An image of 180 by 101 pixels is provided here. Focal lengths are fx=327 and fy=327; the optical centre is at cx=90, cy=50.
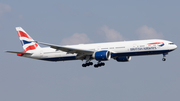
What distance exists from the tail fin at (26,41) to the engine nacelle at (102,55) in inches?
585

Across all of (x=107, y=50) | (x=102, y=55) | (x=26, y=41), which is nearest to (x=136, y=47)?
(x=107, y=50)

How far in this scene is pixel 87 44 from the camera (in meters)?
63.2

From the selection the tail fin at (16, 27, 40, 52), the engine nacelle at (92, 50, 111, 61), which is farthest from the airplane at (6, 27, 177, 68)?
the tail fin at (16, 27, 40, 52)

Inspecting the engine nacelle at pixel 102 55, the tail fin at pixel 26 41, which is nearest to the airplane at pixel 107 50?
the engine nacelle at pixel 102 55

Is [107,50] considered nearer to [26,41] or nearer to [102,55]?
Answer: [102,55]

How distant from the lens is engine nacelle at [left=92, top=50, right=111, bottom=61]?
2284 inches

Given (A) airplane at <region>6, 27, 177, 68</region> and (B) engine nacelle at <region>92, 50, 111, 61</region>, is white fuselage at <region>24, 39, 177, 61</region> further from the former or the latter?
(B) engine nacelle at <region>92, 50, 111, 61</region>

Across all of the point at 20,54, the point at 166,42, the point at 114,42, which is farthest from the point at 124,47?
the point at 20,54

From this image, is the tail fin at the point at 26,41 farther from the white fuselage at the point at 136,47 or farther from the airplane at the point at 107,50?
the white fuselage at the point at 136,47

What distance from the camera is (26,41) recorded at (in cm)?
6944

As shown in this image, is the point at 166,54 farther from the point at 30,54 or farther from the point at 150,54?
the point at 30,54

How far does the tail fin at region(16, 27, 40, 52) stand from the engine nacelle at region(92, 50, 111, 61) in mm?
14862

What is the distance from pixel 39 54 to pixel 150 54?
22.3 meters

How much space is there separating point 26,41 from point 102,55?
19590 mm
